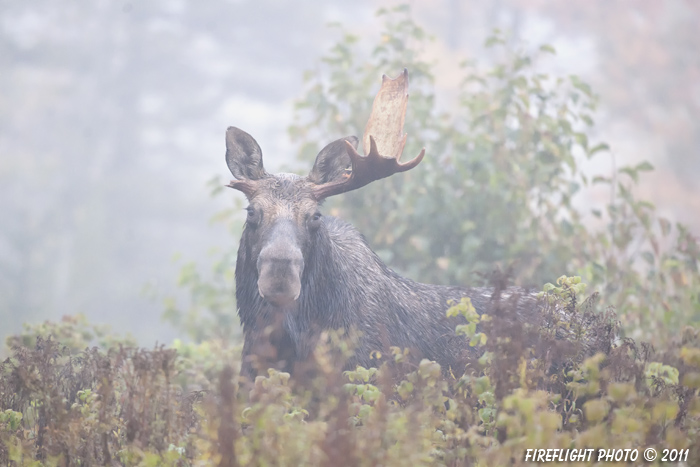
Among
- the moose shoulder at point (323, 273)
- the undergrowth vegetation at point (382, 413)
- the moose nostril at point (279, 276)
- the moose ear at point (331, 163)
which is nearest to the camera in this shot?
the undergrowth vegetation at point (382, 413)

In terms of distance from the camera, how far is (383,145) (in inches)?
226

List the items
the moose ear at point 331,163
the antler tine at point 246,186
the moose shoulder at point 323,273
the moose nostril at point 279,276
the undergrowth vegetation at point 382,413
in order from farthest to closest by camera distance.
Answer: the moose ear at point 331,163
the antler tine at point 246,186
the moose shoulder at point 323,273
the moose nostril at point 279,276
the undergrowth vegetation at point 382,413

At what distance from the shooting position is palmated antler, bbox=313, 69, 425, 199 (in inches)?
210

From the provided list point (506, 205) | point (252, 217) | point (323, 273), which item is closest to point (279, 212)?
point (252, 217)

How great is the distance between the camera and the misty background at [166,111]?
62.2 ft

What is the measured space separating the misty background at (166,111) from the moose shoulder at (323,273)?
12845 millimetres

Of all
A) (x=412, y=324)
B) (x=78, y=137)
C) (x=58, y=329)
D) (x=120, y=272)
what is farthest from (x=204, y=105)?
(x=412, y=324)

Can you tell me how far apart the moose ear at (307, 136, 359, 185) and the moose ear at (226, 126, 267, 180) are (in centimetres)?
39

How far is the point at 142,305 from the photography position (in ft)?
62.9

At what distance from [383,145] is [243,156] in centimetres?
107

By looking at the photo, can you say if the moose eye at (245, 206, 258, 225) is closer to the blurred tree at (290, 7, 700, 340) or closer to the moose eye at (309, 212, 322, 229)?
the moose eye at (309, 212, 322, 229)

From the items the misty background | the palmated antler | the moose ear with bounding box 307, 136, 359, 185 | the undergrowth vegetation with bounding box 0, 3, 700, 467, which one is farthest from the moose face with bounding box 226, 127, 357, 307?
the misty background

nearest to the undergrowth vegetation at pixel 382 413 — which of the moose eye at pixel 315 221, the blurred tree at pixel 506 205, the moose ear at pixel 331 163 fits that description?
the moose eye at pixel 315 221

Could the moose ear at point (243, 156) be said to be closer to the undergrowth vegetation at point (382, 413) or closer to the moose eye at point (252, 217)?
the moose eye at point (252, 217)
